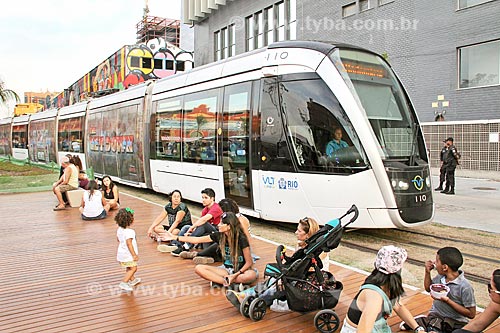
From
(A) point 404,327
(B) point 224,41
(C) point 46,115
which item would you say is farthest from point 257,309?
(B) point 224,41

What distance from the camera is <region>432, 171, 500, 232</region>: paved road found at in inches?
391

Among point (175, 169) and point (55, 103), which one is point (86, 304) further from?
point (55, 103)

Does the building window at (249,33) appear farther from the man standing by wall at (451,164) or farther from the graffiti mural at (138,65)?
the man standing by wall at (451,164)

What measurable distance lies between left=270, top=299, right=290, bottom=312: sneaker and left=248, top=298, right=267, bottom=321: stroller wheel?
0.22 m

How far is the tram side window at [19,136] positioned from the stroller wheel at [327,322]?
28742 mm

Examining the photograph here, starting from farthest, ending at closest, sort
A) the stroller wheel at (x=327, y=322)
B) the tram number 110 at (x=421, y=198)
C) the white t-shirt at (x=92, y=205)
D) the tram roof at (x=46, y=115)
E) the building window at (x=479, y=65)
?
the tram roof at (x=46, y=115) < the building window at (x=479, y=65) < the white t-shirt at (x=92, y=205) < the tram number 110 at (x=421, y=198) < the stroller wheel at (x=327, y=322)

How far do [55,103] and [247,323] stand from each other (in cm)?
5957

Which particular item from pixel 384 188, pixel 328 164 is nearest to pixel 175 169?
pixel 328 164

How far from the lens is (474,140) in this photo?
60.0 ft

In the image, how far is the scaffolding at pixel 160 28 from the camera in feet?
183

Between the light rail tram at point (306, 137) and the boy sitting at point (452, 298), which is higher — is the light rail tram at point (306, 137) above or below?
above

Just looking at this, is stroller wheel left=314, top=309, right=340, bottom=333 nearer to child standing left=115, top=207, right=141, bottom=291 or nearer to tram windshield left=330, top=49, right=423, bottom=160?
child standing left=115, top=207, right=141, bottom=291

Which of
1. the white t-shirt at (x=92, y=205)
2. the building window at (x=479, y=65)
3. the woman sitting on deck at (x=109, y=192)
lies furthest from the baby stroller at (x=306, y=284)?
the building window at (x=479, y=65)

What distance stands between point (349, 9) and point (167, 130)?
15.6 meters
